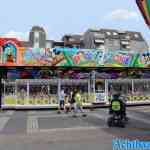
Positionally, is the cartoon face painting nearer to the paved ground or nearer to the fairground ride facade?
the fairground ride facade

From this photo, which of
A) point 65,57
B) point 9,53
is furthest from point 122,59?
point 9,53

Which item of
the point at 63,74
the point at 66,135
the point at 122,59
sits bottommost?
the point at 66,135

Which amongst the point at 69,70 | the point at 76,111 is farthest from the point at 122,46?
the point at 76,111

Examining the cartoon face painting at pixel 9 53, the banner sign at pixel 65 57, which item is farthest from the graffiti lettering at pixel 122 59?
the cartoon face painting at pixel 9 53

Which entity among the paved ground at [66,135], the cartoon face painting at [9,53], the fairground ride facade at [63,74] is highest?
the cartoon face painting at [9,53]

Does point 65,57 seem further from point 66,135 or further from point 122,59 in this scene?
point 66,135

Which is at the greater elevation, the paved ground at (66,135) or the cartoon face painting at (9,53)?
the cartoon face painting at (9,53)

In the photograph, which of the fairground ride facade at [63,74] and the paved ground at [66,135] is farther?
the fairground ride facade at [63,74]

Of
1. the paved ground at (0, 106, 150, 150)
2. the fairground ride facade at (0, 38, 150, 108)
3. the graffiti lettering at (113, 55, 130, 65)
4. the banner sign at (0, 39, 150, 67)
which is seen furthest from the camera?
the graffiti lettering at (113, 55, 130, 65)

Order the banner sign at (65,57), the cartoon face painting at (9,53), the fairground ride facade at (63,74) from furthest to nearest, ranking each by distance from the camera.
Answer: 1. the fairground ride facade at (63,74)
2. the banner sign at (65,57)
3. the cartoon face painting at (9,53)

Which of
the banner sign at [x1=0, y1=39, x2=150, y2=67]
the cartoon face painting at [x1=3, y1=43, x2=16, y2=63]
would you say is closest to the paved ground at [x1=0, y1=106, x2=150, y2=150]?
the cartoon face painting at [x1=3, y1=43, x2=16, y2=63]

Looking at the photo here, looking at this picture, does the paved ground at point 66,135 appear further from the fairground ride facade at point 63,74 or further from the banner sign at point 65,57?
the banner sign at point 65,57

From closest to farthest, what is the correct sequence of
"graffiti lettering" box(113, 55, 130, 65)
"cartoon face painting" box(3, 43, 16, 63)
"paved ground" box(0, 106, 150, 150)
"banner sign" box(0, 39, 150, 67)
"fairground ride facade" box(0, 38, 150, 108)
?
A: "paved ground" box(0, 106, 150, 150) < "cartoon face painting" box(3, 43, 16, 63) < "banner sign" box(0, 39, 150, 67) < "fairground ride facade" box(0, 38, 150, 108) < "graffiti lettering" box(113, 55, 130, 65)

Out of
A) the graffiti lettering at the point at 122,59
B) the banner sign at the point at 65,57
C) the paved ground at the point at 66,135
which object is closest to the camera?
the paved ground at the point at 66,135
